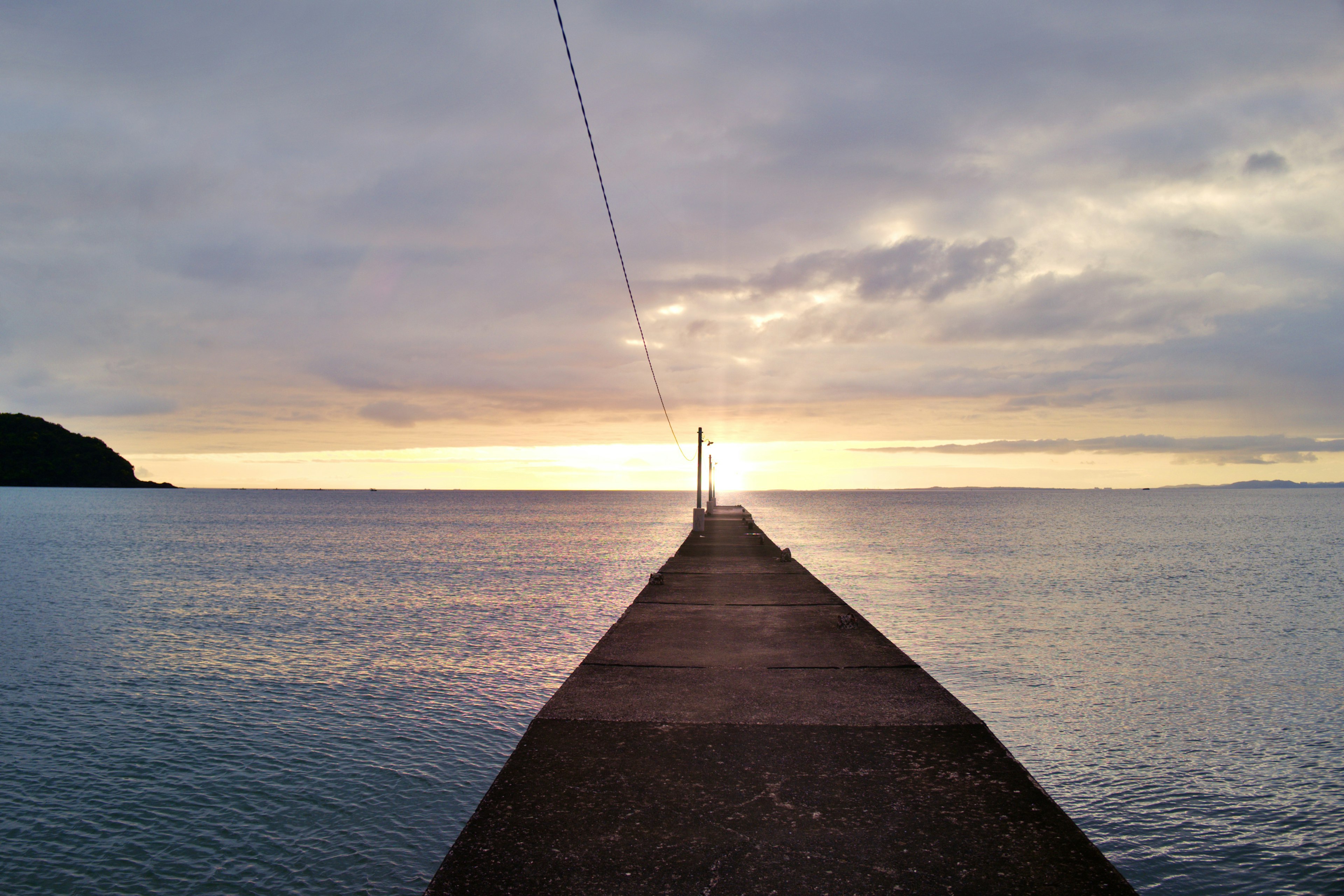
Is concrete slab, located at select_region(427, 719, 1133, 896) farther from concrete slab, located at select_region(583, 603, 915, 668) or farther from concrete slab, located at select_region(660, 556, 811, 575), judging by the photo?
concrete slab, located at select_region(660, 556, 811, 575)

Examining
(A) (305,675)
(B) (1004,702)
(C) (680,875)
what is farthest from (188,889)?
(B) (1004,702)

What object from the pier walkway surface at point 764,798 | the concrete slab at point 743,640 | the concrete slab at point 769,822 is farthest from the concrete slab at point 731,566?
the concrete slab at point 769,822

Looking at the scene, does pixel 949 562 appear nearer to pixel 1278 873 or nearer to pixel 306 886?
pixel 1278 873

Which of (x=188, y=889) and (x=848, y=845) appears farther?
(x=188, y=889)

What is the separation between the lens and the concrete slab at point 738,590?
16.7 metres

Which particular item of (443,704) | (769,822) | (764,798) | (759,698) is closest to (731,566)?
(443,704)

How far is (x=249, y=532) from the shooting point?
8156cm

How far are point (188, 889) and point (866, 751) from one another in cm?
707

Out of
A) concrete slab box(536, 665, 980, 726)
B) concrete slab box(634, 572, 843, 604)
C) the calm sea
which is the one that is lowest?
the calm sea

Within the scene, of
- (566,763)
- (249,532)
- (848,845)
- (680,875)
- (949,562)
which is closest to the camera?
(680,875)

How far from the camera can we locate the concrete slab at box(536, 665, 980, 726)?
304 inches

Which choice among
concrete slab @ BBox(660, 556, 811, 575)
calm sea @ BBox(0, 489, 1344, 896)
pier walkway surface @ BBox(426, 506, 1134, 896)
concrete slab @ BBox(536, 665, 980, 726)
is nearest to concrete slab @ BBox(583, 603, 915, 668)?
pier walkway surface @ BBox(426, 506, 1134, 896)

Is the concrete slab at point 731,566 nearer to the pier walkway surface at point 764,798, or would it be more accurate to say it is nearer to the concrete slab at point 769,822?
the pier walkway surface at point 764,798

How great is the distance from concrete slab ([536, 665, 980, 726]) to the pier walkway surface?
3 cm
